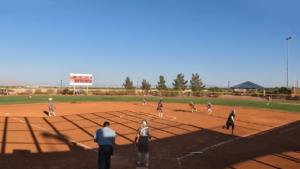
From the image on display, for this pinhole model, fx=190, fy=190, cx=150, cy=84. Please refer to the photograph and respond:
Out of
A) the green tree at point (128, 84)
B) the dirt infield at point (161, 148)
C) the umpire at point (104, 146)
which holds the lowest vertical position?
the dirt infield at point (161, 148)

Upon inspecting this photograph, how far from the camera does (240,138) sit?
11586mm

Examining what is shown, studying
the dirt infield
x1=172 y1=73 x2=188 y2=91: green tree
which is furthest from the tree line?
→ the dirt infield

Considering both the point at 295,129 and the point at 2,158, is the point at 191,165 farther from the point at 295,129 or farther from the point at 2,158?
the point at 295,129

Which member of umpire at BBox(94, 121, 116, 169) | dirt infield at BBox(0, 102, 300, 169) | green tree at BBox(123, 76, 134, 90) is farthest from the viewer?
green tree at BBox(123, 76, 134, 90)

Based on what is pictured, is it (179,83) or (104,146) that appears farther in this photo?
(179,83)

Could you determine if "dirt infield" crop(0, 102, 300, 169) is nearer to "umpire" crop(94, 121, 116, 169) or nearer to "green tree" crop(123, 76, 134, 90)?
"umpire" crop(94, 121, 116, 169)

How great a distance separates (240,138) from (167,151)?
5.39 m

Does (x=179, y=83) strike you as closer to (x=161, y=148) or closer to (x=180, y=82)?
(x=180, y=82)

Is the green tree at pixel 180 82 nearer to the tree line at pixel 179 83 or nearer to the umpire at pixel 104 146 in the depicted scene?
the tree line at pixel 179 83

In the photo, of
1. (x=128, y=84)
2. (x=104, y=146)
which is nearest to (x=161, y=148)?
(x=104, y=146)

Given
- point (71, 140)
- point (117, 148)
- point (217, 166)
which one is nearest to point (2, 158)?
point (71, 140)

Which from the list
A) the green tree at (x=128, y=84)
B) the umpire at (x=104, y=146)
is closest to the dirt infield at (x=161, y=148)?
the umpire at (x=104, y=146)

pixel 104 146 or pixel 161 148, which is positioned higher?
pixel 104 146

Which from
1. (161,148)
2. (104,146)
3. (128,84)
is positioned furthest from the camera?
(128,84)
